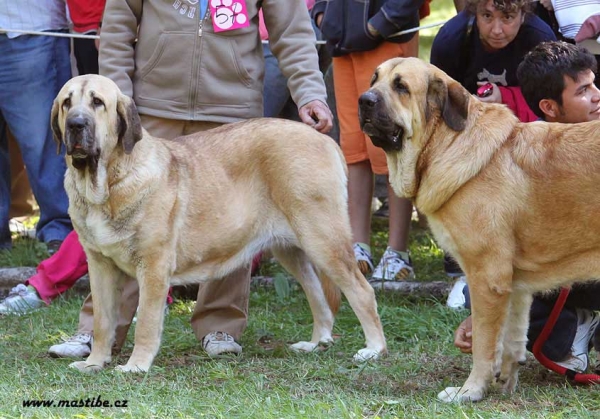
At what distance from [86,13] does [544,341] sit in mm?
4676

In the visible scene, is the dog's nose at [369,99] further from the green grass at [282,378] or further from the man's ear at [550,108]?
the green grass at [282,378]

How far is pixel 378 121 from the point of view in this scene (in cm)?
505

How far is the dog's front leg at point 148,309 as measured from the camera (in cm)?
576

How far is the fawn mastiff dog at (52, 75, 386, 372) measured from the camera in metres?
5.64

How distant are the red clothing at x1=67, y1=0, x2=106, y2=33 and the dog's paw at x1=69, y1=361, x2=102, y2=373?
3.45 meters

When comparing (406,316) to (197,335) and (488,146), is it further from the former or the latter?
(488,146)

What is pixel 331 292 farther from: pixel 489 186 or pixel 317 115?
pixel 489 186

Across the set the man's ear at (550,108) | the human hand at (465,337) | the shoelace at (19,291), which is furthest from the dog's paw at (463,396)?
the shoelace at (19,291)

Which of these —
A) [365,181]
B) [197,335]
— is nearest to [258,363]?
[197,335]

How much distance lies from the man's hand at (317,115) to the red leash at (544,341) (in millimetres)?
1753

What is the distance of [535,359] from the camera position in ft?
19.8

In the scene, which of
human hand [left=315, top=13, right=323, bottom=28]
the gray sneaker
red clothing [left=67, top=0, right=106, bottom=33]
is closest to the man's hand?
human hand [left=315, top=13, right=323, bottom=28]

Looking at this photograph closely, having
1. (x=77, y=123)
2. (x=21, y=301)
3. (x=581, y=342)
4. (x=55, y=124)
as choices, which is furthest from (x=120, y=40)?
(x=581, y=342)

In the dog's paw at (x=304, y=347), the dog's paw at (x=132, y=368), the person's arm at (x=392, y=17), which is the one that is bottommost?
the dog's paw at (x=304, y=347)
